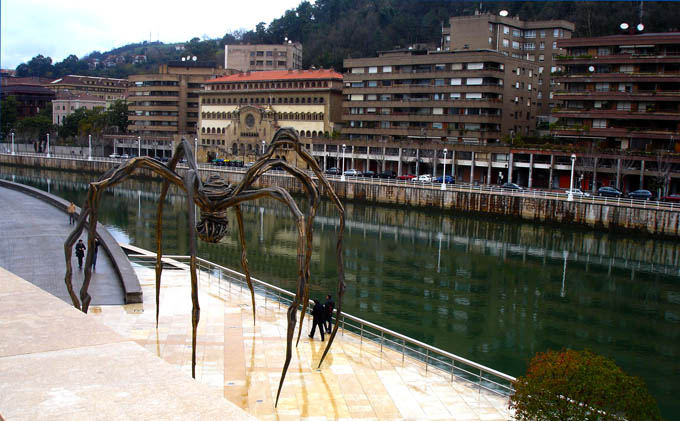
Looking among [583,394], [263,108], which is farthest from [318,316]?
[263,108]

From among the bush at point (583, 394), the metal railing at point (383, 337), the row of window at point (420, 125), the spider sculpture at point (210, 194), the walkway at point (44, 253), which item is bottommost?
the metal railing at point (383, 337)

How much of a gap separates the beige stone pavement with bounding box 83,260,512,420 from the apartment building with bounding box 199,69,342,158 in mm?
76928

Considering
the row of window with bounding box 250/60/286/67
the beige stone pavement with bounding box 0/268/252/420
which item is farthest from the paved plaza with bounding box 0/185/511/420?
the row of window with bounding box 250/60/286/67

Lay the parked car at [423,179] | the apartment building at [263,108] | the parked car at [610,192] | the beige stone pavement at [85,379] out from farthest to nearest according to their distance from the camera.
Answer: the apartment building at [263,108], the parked car at [423,179], the parked car at [610,192], the beige stone pavement at [85,379]

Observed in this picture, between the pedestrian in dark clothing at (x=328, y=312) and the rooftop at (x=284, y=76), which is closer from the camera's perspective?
the pedestrian in dark clothing at (x=328, y=312)

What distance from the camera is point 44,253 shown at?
94.6 feet

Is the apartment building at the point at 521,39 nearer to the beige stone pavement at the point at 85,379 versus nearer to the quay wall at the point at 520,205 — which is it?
the quay wall at the point at 520,205

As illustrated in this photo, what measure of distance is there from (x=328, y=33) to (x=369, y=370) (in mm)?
132267

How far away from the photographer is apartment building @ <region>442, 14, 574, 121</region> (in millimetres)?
92062

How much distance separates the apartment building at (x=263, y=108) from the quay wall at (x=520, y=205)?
21623 mm

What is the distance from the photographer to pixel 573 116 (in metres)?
70.6

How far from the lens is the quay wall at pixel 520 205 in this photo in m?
51.9

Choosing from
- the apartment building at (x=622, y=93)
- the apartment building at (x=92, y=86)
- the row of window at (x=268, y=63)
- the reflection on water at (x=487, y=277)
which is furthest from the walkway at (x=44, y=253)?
the apartment building at (x=92, y=86)

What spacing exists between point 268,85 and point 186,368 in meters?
91.0
